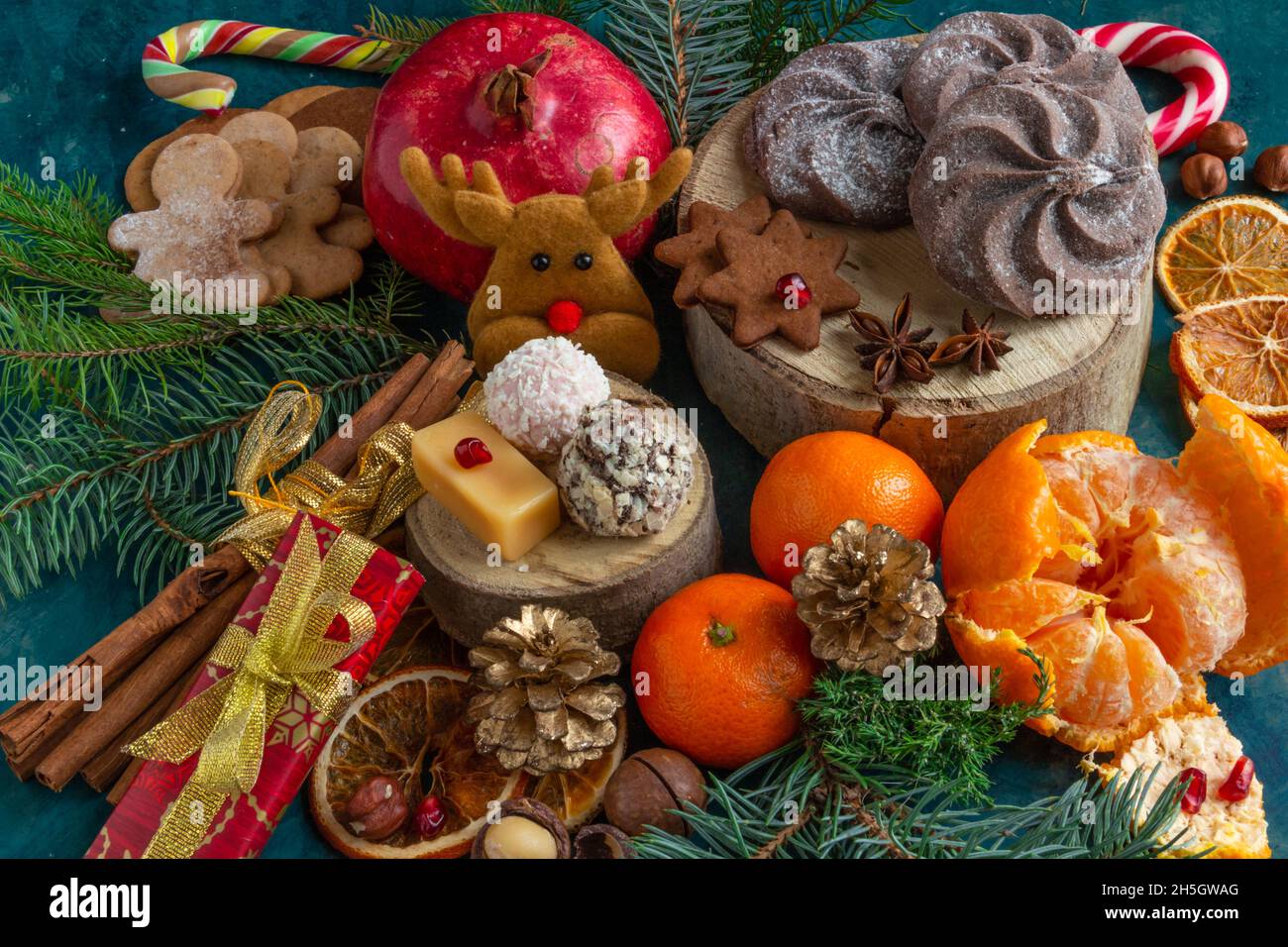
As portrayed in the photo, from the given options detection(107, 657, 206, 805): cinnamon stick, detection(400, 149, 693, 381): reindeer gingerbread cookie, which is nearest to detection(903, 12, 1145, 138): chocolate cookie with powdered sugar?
detection(400, 149, 693, 381): reindeer gingerbread cookie

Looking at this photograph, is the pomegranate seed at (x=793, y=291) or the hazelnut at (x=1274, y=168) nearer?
the pomegranate seed at (x=793, y=291)

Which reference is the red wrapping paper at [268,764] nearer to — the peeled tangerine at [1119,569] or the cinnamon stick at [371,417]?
the cinnamon stick at [371,417]

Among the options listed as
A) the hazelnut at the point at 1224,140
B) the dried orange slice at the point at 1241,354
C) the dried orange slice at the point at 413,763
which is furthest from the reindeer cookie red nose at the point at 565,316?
the hazelnut at the point at 1224,140

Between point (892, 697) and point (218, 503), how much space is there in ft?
4.74

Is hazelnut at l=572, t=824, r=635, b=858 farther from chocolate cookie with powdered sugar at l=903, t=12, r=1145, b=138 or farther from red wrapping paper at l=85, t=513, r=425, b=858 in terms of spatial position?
chocolate cookie with powdered sugar at l=903, t=12, r=1145, b=138

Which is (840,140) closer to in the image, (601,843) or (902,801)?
(902,801)

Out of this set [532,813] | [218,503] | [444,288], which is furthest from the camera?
[444,288]

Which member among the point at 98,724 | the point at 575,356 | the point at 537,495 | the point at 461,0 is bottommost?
the point at 98,724

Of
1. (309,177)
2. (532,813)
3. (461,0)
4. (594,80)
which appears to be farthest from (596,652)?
(461,0)

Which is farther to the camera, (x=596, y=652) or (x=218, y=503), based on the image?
(x=218, y=503)

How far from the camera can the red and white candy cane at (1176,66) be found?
10.2ft

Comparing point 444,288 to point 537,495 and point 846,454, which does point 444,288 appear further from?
point 846,454

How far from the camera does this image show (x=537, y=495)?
230 cm

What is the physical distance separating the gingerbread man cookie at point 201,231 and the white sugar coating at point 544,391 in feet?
2.50
